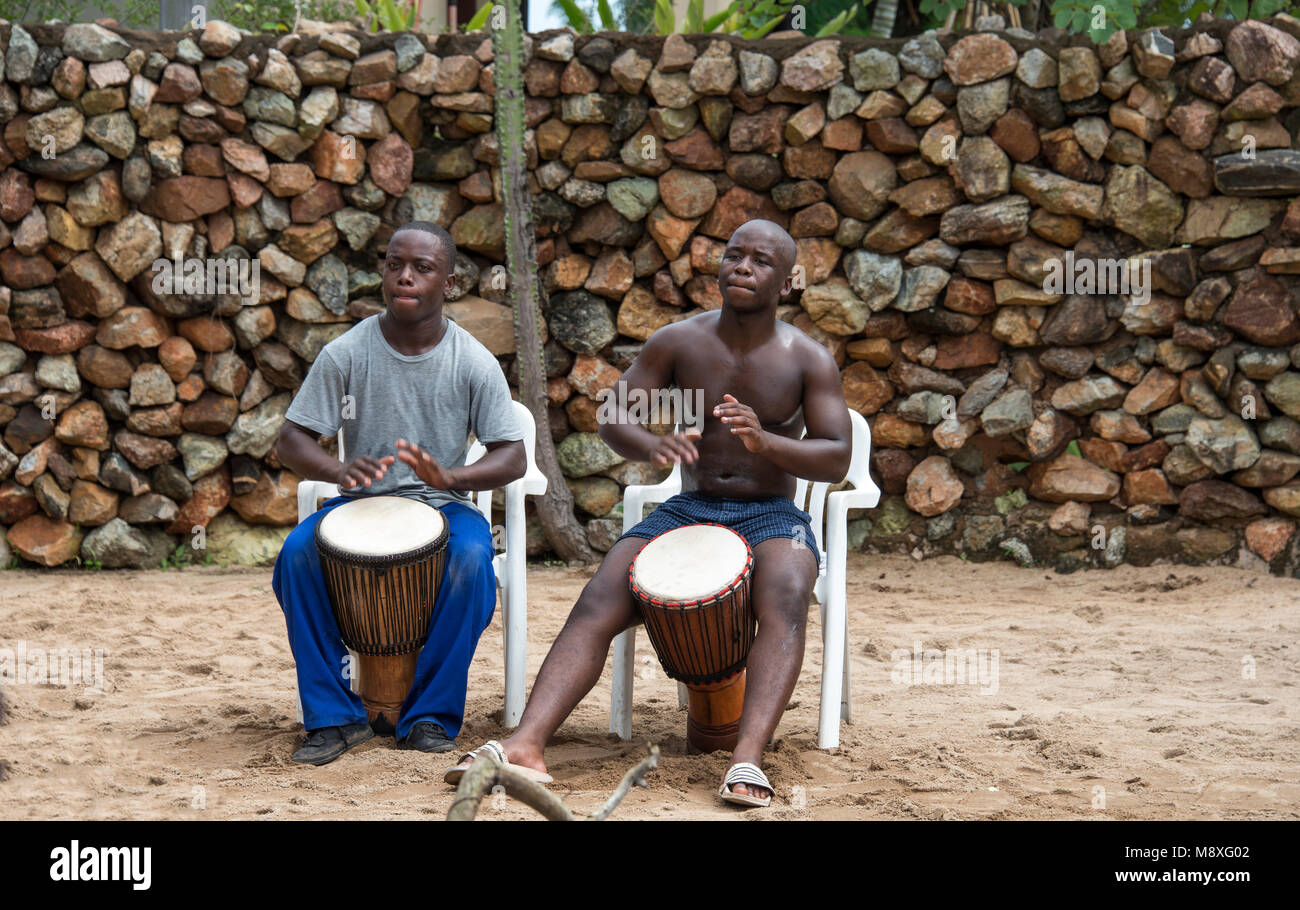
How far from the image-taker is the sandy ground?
3.13m

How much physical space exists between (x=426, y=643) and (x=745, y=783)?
1.09 m

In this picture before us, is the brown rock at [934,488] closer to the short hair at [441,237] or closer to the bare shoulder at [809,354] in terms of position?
the bare shoulder at [809,354]

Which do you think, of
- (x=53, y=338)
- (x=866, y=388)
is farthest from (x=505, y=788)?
(x=53, y=338)

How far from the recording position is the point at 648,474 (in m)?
6.74

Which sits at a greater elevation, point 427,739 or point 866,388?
point 866,388

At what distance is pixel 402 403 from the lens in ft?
12.5

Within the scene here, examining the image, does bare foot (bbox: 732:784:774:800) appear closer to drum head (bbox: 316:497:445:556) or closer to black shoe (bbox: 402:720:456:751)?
black shoe (bbox: 402:720:456:751)

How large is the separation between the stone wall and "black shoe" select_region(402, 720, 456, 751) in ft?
10.3

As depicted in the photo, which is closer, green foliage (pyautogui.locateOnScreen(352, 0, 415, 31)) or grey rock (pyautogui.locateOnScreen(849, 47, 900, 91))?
grey rock (pyautogui.locateOnScreen(849, 47, 900, 91))

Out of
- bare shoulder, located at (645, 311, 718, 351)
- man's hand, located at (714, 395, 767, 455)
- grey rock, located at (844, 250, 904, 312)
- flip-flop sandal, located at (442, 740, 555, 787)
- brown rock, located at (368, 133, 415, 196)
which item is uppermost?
brown rock, located at (368, 133, 415, 196)

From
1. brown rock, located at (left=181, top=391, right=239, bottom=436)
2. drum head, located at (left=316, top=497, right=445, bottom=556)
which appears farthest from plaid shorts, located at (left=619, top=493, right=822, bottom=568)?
brown rock, located at (left=181, top=391, right=239, bottom=436)

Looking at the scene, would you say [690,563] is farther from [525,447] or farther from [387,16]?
[387,16]

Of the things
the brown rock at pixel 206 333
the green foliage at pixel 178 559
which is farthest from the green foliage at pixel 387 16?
the green foliage at pixel 178 559
